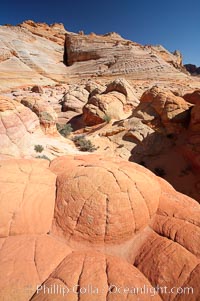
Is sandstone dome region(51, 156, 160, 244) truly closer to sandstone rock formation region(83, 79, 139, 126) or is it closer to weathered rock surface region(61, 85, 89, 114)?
sandstone rock formation region(83, 79, 139, 126)

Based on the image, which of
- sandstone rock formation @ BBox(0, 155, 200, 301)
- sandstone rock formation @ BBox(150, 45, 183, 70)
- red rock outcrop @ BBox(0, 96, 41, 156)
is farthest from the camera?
sandstone rock formation @ BBox(150, 45, 183, 70)

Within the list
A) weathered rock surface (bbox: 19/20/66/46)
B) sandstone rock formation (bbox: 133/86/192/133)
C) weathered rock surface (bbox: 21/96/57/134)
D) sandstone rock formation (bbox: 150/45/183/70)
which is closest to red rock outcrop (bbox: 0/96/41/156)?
Answer: weathered rock surface (bbox: 21/96/57/134)

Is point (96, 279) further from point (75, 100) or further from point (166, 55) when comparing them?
point (166, 55)

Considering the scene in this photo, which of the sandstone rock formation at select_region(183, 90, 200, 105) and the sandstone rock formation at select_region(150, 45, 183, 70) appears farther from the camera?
the sandstone rock formation at select_region(150, 45, 183, 70)

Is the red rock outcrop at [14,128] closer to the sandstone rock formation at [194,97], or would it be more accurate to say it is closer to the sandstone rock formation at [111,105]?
the sandstone rock formation at [111,105]

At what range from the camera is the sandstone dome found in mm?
3424

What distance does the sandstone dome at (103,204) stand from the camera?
3424mm

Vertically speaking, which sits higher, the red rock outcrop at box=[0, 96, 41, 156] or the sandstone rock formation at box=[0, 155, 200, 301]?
the red rock outcrop at box=[0, 96, 41, 156]

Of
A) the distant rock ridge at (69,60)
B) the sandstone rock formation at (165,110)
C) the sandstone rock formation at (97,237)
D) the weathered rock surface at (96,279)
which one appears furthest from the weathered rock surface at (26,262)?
the distant rock ridge at (69,60)

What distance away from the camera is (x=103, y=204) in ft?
11.6

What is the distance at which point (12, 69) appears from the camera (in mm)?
32031

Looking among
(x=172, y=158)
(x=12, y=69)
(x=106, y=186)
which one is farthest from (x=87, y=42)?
(x=106, y=186)

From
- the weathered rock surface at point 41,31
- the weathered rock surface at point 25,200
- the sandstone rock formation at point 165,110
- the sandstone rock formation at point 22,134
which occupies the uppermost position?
the weathered rock surface at point 41,31

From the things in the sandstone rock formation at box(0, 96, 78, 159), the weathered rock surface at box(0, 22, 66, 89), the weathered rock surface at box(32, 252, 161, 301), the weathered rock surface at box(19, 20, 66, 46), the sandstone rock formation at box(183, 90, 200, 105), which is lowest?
the weathered rock surface at box(32, 252, 161, 301)
